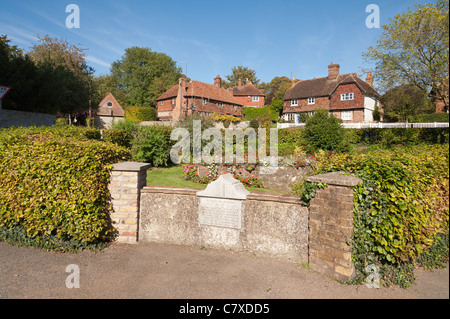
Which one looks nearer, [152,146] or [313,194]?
[313,194]

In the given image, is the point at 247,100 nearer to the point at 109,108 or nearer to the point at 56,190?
the point at 109,108

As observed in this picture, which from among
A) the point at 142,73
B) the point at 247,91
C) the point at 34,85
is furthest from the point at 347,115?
the point at 142,73

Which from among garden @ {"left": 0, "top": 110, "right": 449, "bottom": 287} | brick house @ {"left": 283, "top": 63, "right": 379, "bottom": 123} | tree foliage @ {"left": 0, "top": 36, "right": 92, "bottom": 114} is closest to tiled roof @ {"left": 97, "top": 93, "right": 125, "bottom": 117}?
tree foliage @ {"left": 0, "top": 36, "right": 92, "bottom": 114}

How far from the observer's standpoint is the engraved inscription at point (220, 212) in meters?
4.92

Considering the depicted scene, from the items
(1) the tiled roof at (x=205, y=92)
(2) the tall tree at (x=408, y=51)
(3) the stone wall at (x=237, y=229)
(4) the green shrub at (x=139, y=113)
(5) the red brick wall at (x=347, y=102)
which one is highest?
(1) the tiled roof at (x=205, y=92)

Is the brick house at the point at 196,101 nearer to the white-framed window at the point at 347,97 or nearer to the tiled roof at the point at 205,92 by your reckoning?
the tiled roof at the point at 205,92

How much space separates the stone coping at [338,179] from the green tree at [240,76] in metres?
70.3

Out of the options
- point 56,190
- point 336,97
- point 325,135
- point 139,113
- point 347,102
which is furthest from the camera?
point 139,113

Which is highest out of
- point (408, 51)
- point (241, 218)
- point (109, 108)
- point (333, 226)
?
point (109, 108)

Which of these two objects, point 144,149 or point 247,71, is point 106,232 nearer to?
point 144,149

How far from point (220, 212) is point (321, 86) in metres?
43.0

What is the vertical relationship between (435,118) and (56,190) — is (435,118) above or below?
above

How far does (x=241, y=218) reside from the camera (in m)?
4.90

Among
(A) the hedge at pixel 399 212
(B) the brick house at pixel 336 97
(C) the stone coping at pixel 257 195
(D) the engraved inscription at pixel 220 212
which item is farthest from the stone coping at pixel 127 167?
(B) the brick house at pixel 336 97
